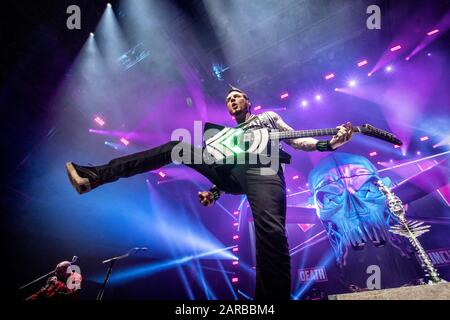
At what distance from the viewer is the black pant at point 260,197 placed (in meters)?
1.99

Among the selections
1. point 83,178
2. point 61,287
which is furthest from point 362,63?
point 61,287

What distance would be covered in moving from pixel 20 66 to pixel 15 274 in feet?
20.3

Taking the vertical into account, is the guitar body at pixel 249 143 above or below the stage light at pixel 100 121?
below

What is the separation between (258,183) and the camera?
8.09 ft

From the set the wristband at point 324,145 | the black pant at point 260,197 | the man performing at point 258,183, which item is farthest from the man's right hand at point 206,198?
the wristband at point 324,145

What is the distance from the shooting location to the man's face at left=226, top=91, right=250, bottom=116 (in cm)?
339

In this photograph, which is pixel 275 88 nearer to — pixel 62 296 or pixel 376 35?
pixel 376 35

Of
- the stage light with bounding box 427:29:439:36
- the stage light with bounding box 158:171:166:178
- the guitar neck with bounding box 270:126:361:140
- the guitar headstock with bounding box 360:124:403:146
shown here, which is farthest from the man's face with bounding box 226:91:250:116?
the stage light with bounding box 158:171:166:178

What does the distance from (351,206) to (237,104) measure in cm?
564

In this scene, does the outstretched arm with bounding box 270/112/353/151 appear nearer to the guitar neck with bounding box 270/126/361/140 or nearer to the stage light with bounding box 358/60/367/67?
the guitar neck with bounding box 270/126/361/140

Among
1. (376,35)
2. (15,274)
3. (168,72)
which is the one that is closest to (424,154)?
(376,35)

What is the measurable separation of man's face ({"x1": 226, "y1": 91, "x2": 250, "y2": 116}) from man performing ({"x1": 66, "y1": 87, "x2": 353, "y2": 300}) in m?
0.30

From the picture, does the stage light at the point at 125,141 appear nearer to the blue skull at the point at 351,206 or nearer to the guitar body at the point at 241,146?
the blue skull at the point at 351,206

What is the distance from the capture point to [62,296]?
635 cm
